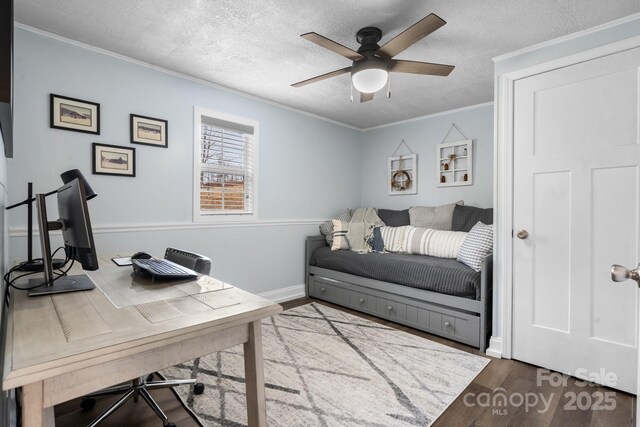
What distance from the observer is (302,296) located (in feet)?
12.6

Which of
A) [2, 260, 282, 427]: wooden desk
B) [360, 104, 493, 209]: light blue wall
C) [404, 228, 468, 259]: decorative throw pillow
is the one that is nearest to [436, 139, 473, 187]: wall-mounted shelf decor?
[360, 104, 493, 209]: light blue wall

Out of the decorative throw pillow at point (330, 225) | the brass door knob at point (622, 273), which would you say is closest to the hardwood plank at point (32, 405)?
the brass door knob at point (622, 273)

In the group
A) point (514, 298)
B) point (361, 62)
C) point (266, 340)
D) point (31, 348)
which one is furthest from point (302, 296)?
point (31, 348)

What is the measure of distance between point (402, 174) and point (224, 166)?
2.32 meters

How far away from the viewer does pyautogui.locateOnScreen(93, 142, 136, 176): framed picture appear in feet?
7.93

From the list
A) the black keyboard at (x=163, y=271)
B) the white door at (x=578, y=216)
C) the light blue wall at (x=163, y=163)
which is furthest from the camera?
the light blue wall at (x=163, y=163)

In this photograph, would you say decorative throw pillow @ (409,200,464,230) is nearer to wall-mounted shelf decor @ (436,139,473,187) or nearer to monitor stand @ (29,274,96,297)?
wall-mounted shelf decor @ (436,139,473,187)

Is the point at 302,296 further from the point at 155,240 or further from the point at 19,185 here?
the point at 19,185

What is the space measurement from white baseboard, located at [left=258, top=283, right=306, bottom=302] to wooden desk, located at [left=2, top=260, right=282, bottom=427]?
2.28 m

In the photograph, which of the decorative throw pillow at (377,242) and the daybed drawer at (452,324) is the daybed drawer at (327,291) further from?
the daybed drawer at (452,324)

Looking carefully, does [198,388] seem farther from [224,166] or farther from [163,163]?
[224,166]

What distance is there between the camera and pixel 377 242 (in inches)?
143

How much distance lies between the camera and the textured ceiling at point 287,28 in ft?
6.08

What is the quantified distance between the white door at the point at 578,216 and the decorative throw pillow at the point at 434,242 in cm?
80
